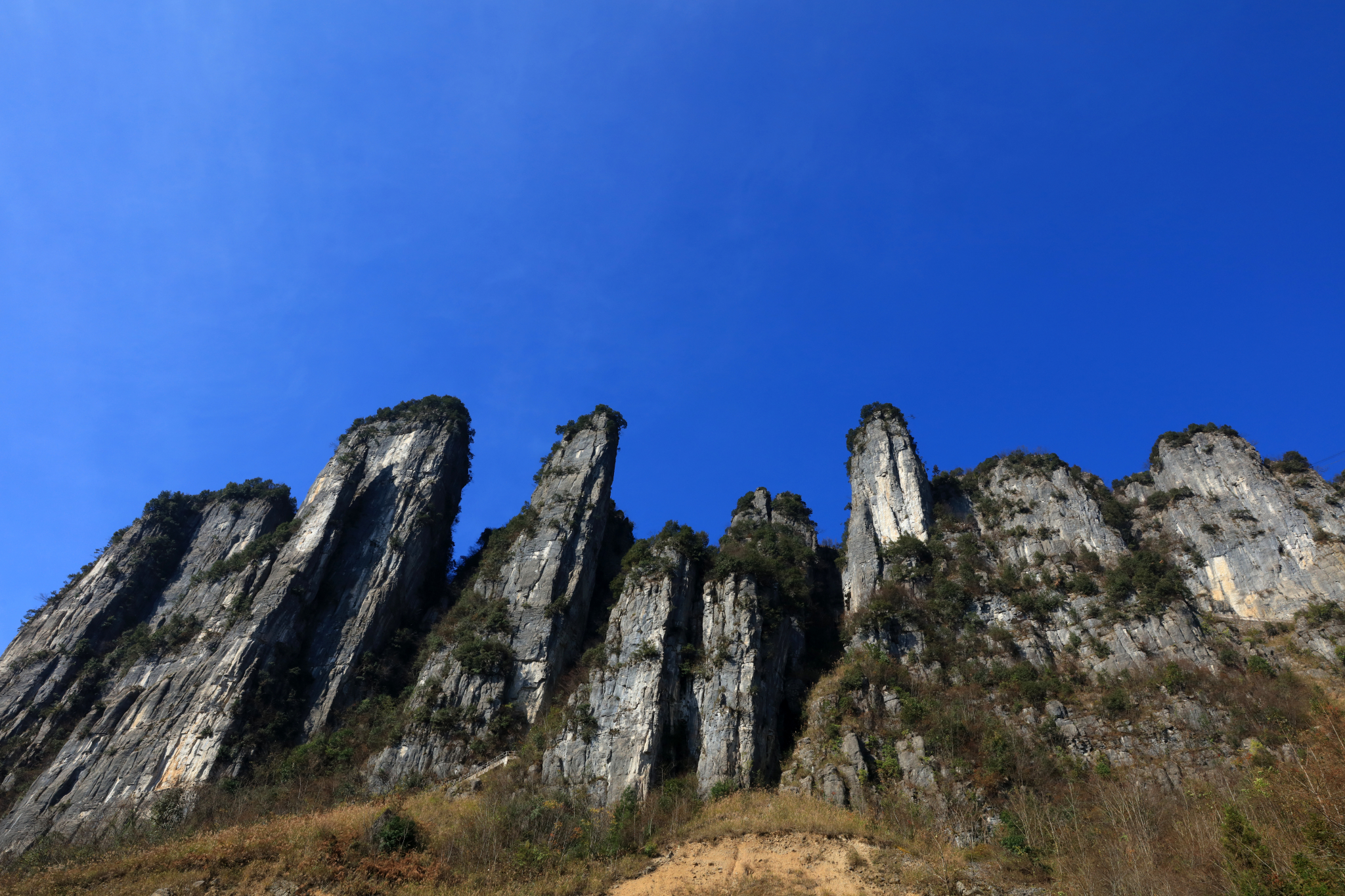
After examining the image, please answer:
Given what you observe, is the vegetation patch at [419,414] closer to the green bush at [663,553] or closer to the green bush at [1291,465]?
the green bush at [663,553]

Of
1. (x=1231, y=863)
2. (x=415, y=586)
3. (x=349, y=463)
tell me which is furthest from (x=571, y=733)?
(x=349, y=463)

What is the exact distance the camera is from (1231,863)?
15.6 metres

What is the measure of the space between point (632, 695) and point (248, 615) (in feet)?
68.0

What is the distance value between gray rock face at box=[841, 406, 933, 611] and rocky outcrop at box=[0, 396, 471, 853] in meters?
24.7

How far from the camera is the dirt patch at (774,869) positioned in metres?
19.2

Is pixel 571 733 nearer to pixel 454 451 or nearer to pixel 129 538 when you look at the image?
pixel 454 451

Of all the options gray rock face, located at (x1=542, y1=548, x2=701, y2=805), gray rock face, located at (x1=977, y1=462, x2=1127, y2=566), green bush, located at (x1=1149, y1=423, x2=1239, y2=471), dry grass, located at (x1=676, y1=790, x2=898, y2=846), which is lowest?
dry grass, located at (x1=676, y1=790, x2=898, y2=846)

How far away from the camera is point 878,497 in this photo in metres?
42.1

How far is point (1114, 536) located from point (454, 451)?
3889 cm

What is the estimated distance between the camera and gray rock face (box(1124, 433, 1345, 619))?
32.0 metres

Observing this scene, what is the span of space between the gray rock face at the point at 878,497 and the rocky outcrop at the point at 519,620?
1452cm

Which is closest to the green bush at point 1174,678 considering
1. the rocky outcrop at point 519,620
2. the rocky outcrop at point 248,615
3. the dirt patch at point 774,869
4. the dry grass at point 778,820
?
the dry grass at point 778,820

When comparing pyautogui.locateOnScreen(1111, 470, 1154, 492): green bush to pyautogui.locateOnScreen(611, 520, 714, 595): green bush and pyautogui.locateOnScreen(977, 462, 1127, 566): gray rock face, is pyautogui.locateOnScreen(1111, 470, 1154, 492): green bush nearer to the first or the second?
pyautogui.locateOnScreen(977, 462, 1127, 566): gray rock face

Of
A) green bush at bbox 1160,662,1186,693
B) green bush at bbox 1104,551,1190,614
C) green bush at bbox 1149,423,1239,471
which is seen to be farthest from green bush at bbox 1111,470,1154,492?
green bush at bbox 1160,662,1186,693
